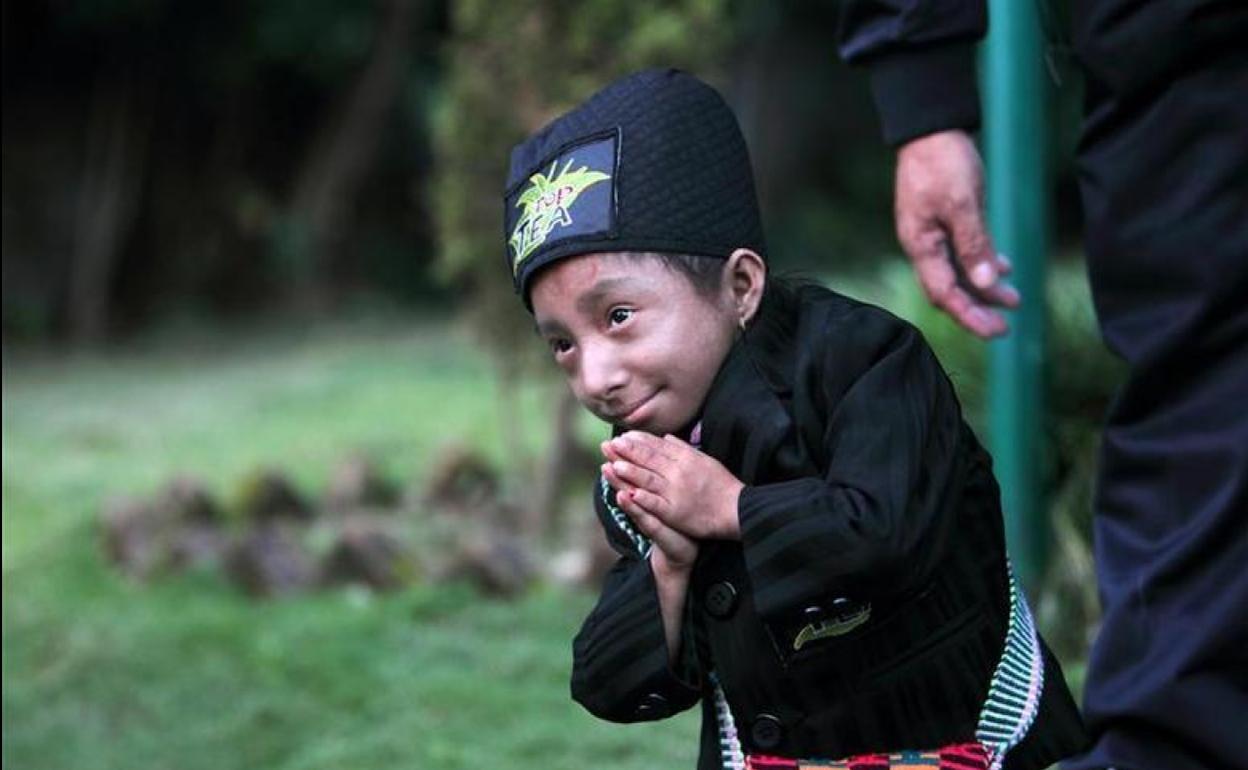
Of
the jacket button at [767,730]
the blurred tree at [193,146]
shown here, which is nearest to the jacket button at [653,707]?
the jacket button at [767,730]

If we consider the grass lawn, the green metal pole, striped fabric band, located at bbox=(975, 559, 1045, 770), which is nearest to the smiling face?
striped fabric band, located at bbox=(975, 559, 1045, 770)

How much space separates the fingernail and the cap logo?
0.86 metres

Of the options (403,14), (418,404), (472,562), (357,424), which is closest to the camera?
(472,562)

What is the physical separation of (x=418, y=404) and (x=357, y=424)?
2.26ft

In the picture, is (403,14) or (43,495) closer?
(43,495)

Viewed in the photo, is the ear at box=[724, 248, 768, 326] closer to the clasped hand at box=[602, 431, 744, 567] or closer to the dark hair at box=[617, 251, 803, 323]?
the dark hair at box=[617, 251, 803, 323]

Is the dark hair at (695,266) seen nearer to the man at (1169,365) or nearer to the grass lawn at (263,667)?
the man at (1169,365)

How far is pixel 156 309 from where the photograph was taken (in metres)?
14.1

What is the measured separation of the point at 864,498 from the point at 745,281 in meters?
0.28

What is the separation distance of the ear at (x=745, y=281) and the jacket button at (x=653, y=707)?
386mm

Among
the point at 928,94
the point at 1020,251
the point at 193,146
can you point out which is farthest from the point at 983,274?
the point at 193,146

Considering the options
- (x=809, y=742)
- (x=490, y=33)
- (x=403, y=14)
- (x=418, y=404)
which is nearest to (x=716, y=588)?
(x=809, y=742)

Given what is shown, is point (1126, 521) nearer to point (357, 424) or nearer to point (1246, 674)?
point (1246, 674)

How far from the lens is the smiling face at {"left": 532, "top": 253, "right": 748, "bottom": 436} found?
1864 mm
